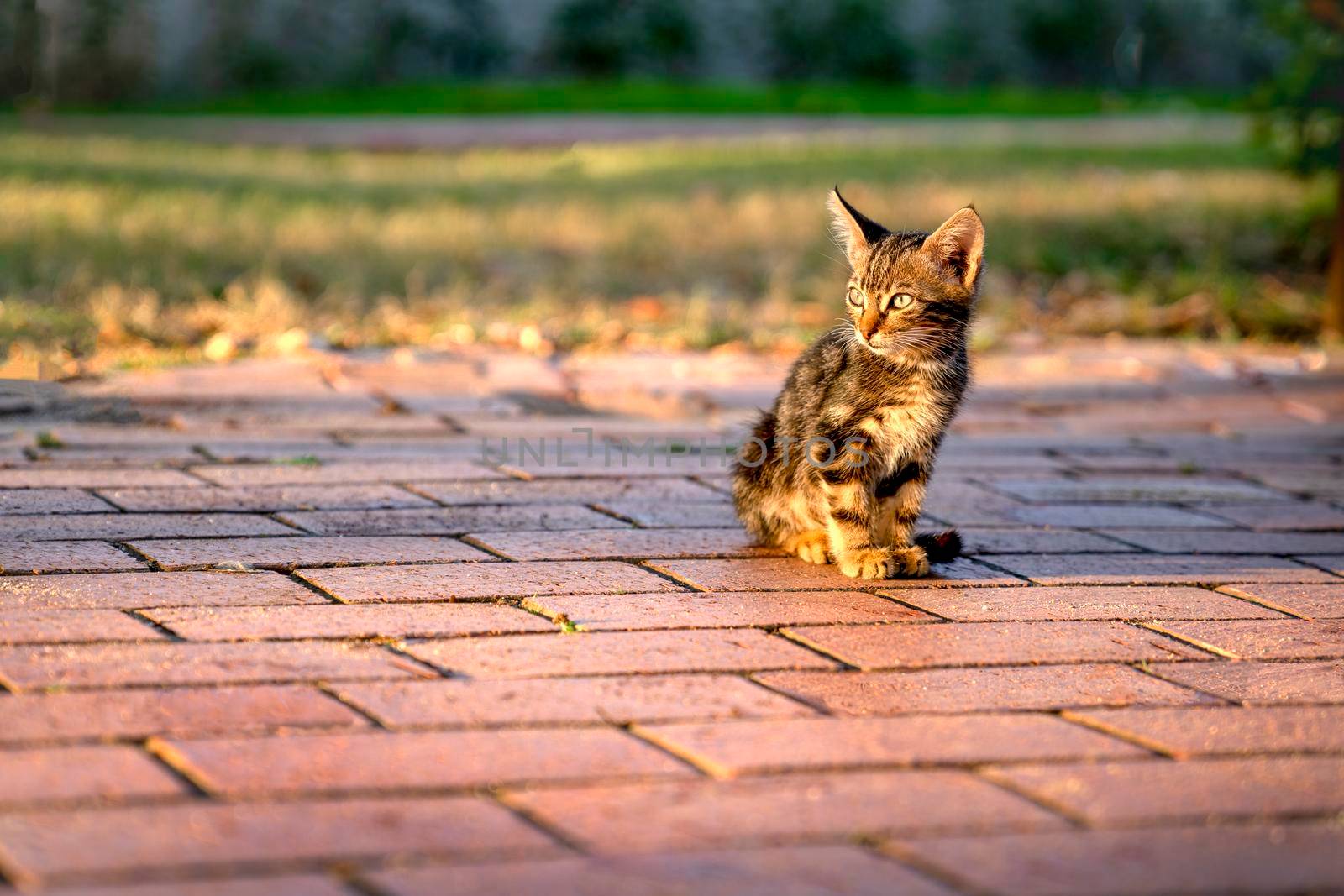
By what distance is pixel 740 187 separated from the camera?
11.3 metres

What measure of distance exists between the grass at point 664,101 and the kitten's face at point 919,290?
19012mm

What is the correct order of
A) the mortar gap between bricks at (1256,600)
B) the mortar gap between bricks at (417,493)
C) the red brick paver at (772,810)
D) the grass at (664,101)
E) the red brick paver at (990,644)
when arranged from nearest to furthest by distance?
the red brick paver at (772,810) < the red brick paver at (990,644) < the mortar gap between bricks at (1256,600) < the mortar gap between bricks at (417,493) < the grass at (664,101)

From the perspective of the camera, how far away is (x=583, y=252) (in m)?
9.09

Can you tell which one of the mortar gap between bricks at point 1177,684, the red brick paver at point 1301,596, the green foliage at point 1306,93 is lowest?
the mortar gap between bricks at point 1177,684

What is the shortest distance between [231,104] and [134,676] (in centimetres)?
2153

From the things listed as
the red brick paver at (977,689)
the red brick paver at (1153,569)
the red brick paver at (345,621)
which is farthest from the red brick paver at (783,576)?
the red brick paver at (977,689)

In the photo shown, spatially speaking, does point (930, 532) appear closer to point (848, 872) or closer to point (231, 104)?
point (848, 872)

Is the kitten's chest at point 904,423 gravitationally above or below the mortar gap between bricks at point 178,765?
above

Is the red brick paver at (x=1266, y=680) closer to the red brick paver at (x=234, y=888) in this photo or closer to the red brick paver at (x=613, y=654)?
the red brick paver at (x=613, y=654)

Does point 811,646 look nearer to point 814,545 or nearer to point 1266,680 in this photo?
point 814,545

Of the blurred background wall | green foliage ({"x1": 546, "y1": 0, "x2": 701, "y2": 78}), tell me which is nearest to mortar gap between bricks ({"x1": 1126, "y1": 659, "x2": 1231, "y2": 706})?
the blurred background wall

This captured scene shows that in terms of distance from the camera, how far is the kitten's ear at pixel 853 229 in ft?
12.2

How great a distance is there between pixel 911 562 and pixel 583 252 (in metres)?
5.84

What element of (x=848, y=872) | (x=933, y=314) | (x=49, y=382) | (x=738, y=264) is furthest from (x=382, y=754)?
(x=738, y=264)
